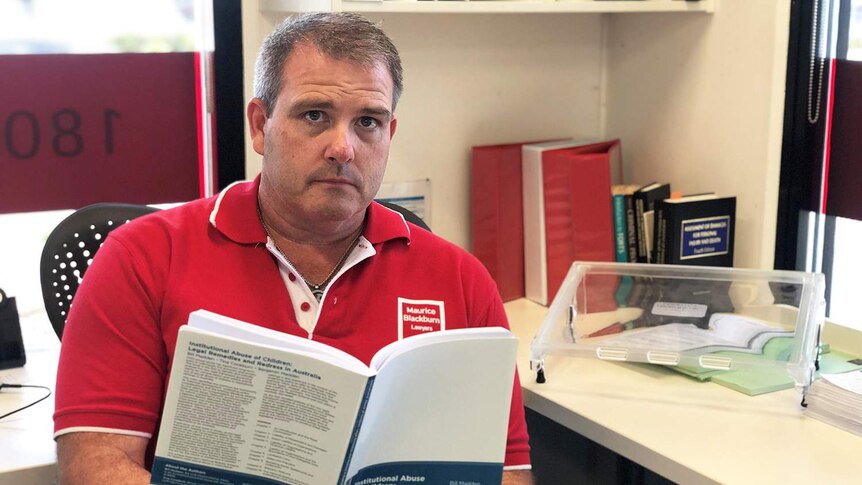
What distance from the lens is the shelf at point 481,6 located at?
1.95 metres

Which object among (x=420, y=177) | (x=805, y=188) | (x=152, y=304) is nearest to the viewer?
(x=152, y=304)

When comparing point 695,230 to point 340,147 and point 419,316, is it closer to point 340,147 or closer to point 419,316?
point 419,316

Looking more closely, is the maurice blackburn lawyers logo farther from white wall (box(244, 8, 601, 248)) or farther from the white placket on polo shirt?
white wall (box(244, 8, 601, 248))

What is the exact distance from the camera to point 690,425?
5.25ft

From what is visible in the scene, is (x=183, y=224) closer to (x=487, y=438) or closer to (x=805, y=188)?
(x=487, y=438)

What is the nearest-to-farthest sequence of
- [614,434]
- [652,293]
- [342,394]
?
[342,394] < [614,434] < [652,293]

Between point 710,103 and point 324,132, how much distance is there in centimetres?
122

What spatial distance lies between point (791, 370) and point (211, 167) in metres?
1.35

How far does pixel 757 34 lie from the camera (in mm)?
2166

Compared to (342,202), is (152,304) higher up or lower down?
lower down

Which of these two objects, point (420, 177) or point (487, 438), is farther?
point (420, 177)

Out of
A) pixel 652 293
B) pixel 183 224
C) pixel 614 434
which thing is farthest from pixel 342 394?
pixel 652 293

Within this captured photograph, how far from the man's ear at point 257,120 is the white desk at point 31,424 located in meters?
0.56

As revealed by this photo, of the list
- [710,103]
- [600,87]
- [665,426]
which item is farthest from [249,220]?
[600,87]
